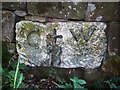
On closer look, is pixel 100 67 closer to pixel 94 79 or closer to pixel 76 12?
pixel 94 79

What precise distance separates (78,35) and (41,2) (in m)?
0.39

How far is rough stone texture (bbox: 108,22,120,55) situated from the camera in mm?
2469

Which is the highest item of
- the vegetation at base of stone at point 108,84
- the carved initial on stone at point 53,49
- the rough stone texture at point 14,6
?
the rough stone texture at point 14,6

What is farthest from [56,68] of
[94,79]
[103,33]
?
[103,33]

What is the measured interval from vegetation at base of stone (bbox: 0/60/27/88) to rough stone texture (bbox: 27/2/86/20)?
0.46m

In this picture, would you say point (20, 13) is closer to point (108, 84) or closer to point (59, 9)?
point (59, 9)

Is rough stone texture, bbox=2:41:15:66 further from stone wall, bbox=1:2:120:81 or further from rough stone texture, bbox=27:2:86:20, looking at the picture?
rough stone texture, bbox=27:2:86:20

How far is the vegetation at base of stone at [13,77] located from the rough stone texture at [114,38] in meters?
0.72

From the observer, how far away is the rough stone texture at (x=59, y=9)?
2438 mm

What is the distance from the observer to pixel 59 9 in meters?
2.45

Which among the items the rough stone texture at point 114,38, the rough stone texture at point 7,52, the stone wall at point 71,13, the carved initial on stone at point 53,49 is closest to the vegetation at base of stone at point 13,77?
the rough stone texture at point 7,52

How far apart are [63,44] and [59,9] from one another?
28cm

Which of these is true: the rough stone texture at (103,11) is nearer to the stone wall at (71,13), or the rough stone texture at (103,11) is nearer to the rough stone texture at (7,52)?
the stone wall at (71,13)

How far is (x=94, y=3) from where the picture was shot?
242cm
